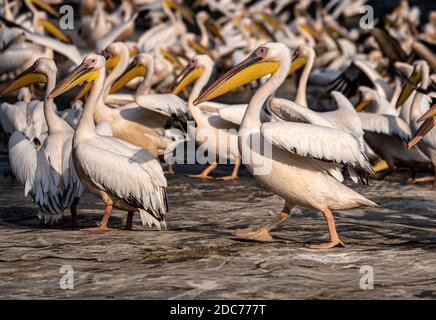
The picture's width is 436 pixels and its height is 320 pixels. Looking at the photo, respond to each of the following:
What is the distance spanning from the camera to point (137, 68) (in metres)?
9.02

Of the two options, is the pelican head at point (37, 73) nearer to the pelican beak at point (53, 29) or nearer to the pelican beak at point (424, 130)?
the pelican beak at point (424, 130)

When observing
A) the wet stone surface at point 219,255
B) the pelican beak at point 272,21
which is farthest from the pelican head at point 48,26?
the wet stone surface at point 219,255

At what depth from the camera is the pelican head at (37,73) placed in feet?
22.4

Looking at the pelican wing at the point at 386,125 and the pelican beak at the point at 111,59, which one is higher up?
the pelican beak at the point at 111,59

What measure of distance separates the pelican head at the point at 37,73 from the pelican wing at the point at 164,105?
1032 millimetres

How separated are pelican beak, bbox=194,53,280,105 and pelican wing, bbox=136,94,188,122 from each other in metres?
2.22

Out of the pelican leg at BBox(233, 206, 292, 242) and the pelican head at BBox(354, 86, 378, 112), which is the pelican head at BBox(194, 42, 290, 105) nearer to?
the pelican leg at BBox(233, 206, 292, 242)

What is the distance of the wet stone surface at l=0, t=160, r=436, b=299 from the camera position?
4.42 metres

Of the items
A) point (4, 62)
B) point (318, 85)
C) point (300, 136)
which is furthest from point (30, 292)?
point (318, 85)

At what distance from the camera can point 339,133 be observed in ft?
17.0

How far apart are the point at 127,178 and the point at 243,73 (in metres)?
0.89

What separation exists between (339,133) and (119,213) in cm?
208

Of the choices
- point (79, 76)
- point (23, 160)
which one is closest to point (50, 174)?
point (23, 160)
